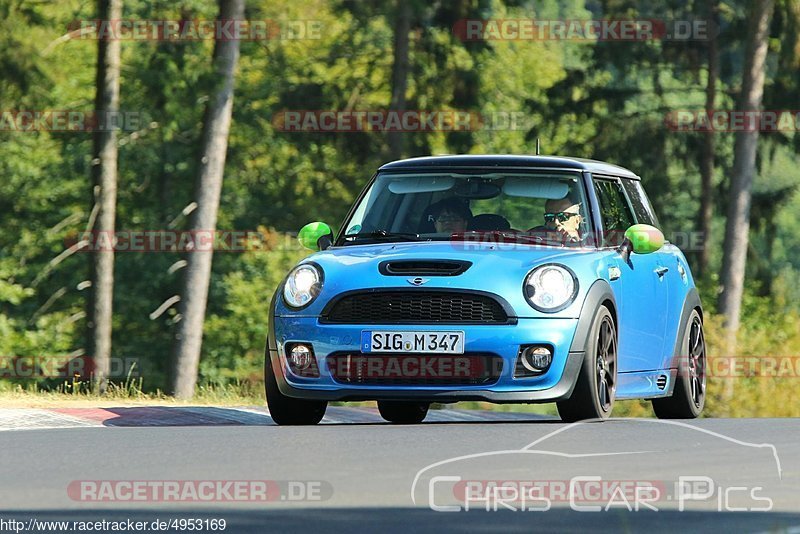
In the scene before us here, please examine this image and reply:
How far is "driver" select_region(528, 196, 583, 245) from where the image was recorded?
12.9 m

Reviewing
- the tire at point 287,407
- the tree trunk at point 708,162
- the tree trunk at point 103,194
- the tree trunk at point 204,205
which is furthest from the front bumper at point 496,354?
the tree trunk at point 708,162

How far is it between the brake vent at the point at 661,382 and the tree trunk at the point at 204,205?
17.4 metres

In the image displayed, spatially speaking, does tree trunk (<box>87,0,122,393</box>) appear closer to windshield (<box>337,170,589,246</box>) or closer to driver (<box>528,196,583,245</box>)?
windshield (<box>337,170,589,246</box>)

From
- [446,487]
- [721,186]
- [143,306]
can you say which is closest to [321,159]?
[143,306]

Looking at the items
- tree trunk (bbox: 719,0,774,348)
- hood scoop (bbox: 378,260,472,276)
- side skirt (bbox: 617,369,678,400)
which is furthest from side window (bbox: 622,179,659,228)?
tree trunk (bbox: 719,0,774,348)

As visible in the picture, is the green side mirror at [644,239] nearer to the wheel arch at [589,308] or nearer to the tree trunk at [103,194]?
the wheel arch at [589,308]

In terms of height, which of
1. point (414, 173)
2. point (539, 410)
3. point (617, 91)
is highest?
point (414, 173)

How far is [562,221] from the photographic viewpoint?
1308 cm

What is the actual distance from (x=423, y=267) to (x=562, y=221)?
1.52 meters

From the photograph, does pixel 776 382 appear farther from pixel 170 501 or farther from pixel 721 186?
pixel 170 501

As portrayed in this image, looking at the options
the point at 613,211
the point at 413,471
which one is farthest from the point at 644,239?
the point at 413,471

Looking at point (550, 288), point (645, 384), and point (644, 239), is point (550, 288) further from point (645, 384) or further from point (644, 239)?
point (645, 384)

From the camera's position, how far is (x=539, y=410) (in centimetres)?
4909

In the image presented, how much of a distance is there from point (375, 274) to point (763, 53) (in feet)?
89.9
